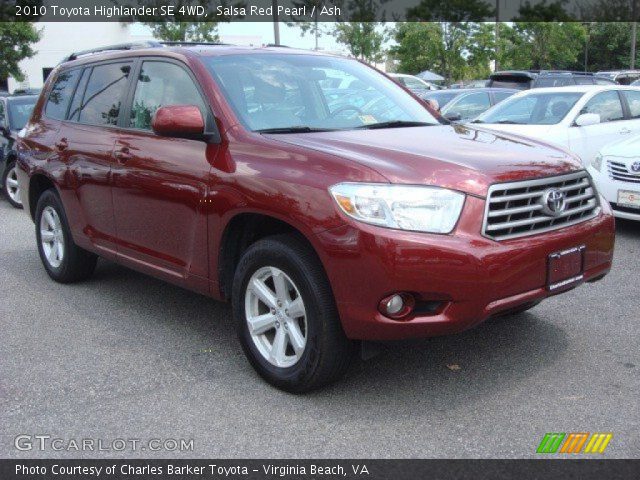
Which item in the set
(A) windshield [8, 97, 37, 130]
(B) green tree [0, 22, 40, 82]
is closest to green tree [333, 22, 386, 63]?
(B) green tree [0, 22, 40, 82]

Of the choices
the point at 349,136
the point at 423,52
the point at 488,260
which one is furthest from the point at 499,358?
the point at 423,52

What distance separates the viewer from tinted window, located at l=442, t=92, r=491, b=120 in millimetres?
13914

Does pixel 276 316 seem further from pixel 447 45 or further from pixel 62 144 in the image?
pixel 447 45

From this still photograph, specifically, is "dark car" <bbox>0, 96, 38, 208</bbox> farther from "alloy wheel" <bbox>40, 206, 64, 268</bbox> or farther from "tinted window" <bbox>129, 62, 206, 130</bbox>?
"tinted window" <bbox>129, 62, 206, 130</bbox>

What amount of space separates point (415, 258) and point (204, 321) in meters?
2.24

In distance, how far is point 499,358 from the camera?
13.8ft

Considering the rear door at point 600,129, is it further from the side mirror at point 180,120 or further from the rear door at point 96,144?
the side mirror at point 180,120

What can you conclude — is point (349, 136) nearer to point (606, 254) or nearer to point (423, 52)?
point (606, 254)

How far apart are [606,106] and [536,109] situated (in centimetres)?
103

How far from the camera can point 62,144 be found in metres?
5.63

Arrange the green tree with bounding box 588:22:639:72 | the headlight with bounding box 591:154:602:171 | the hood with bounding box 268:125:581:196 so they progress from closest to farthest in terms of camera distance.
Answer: the hood with bounding box 268:125:581:196 → the headlight with bounding box 591:154:602:171 → the green tree with bounding box 588:22:639:72

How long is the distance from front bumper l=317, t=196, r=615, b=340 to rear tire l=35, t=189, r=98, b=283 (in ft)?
10.4

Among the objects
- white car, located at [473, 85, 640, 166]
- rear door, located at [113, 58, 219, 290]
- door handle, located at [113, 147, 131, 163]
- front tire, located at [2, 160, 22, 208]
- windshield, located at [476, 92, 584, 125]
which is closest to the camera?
rear door, located at [113, 58, 219, 290]

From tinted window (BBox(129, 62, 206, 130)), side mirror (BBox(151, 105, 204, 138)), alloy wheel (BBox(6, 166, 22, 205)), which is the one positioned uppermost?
tinted window (BBox(129, 62, 206, 130))
